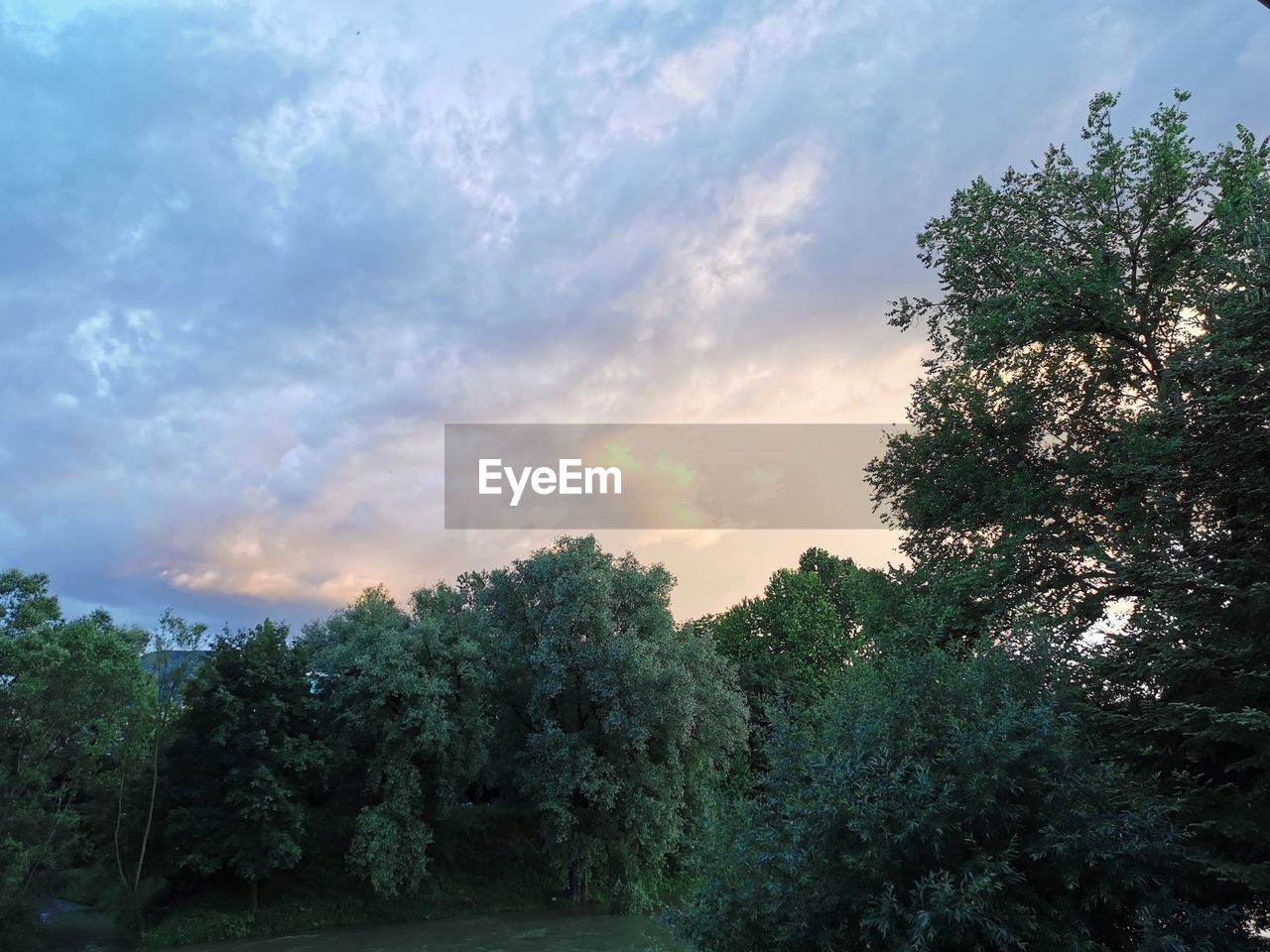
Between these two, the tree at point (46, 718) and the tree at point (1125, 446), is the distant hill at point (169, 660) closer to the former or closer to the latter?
the tree at point (46, 718)

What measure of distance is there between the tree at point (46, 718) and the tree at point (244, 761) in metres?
2.97

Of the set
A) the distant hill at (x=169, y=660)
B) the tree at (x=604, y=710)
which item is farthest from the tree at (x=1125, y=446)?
the distant hill at (x=169, y=660)

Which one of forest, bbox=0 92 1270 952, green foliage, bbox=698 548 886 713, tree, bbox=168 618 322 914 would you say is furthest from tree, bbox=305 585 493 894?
green foliage, bbox=698 548 886 713

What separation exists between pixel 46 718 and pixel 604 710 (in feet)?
63.6

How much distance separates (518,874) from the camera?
41.4 metres

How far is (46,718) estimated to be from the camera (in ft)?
98.2

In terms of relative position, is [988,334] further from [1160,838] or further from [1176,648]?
[1160,838]

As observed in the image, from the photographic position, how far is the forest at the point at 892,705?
33.9 feet

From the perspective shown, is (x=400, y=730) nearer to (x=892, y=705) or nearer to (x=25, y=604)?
(x=25, y=604)

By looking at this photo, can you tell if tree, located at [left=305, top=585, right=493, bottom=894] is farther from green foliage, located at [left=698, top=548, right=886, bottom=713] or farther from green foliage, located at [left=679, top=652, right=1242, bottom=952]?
green foliage, located at [left=679, top=652, right=1242, bottom=952]

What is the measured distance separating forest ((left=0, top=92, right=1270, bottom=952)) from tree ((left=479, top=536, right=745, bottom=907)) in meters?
0.17

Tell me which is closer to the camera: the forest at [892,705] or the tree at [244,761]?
the forest at [892,705]

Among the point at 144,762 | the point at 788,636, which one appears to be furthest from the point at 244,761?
the point at 788,636

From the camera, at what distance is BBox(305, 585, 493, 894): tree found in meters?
34.8
